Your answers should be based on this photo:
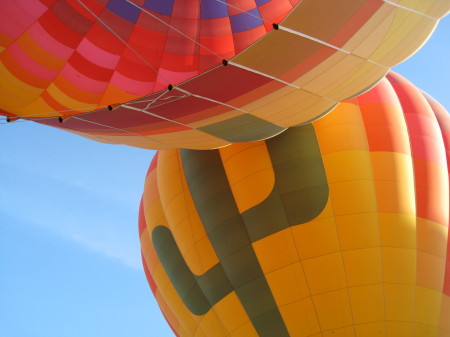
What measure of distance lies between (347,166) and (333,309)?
1.75m

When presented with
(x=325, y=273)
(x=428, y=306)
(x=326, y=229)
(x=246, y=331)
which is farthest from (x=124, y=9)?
(x=428, y=306)

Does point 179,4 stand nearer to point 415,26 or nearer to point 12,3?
point 12,3

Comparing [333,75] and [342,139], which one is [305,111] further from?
[342,139]

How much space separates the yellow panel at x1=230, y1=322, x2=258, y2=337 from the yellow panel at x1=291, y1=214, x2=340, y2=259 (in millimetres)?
1121

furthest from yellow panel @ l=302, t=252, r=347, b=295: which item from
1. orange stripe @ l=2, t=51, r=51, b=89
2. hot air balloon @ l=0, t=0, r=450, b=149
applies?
orange stripe @ l=2, t=51, r=51, b=89

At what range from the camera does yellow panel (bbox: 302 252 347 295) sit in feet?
28.3

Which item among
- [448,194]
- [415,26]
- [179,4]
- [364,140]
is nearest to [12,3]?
[179,4]

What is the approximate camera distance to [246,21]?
8.33m

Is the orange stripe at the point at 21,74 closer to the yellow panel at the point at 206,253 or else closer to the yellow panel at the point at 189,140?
the yellow panel at the point at 189,140

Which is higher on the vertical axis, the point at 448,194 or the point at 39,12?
the point at 39,12

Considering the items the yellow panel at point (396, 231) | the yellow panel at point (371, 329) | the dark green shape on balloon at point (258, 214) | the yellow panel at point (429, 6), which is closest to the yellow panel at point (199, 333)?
the dark green shape on balloon at point (258, 214)

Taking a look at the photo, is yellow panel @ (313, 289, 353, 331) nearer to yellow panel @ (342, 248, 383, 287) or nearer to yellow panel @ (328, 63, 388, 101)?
yellow panel @ (342, 248, 383, 287)

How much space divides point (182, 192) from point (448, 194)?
11.4 ft

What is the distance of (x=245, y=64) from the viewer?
6359mm
